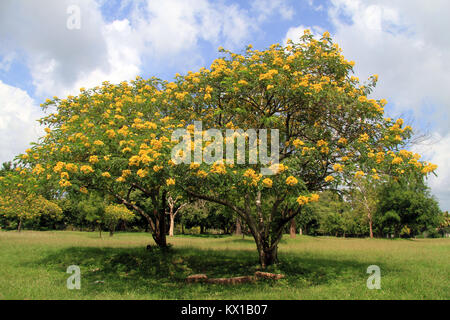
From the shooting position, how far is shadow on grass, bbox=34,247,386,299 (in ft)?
33.1

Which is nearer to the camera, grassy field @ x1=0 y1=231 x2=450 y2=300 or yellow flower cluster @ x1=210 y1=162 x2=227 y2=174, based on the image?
yellow flower cluster @ x1=210 y1=162 x2=227 y2=174

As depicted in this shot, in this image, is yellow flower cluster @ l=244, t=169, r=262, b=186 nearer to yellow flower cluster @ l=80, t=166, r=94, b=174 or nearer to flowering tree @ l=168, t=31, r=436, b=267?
flowering tree @ l=168, t=31, r=436, b=267

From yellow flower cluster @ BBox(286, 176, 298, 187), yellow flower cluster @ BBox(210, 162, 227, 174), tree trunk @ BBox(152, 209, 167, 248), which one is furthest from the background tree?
yellow flower cluster @ BBox(210, 162, 227, 174)

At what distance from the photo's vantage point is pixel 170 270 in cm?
1350

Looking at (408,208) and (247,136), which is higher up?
(247,136)

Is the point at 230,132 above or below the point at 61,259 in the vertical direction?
above

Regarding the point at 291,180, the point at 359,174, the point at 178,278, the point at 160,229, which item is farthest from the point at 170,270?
the point at 359,174

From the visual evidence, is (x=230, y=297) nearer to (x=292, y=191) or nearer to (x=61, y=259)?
(x=292, y=191)

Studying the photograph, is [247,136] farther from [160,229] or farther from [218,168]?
[160,229]

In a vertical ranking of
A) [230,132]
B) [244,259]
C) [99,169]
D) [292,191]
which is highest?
[230,132]

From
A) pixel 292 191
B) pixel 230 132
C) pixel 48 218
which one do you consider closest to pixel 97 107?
pixel 230 132
